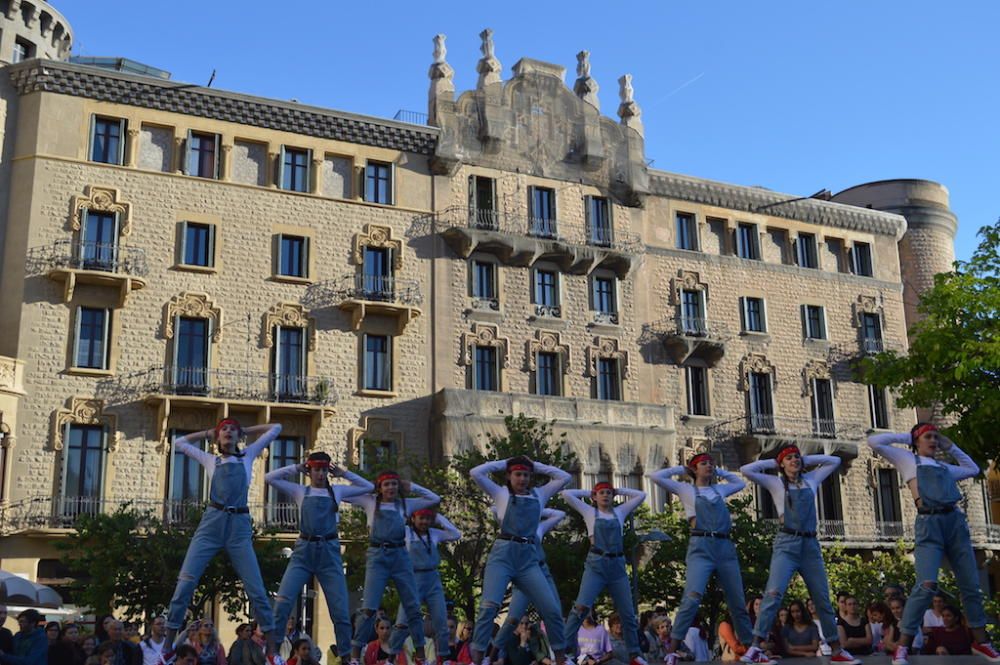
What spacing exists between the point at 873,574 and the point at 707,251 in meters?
13.3

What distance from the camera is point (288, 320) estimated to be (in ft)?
117

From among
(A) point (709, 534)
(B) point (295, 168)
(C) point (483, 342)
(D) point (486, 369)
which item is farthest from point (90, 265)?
(A) point (709, 534)

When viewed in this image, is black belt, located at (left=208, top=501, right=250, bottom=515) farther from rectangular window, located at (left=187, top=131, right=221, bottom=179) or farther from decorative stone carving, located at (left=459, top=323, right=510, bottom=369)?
decorative stone carving, located at (left=459, top=323, right=510, bottom=369)

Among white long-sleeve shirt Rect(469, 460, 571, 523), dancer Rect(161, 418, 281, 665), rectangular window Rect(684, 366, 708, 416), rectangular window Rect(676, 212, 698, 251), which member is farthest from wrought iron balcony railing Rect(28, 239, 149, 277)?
white long-sleeve shirt Rect(469, 460, 571, 523)

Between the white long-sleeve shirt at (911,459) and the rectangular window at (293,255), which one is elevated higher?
the rectangular window at (293,255)

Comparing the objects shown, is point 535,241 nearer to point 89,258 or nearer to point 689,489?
point 89,258

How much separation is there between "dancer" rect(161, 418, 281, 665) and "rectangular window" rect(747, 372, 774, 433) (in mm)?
31747

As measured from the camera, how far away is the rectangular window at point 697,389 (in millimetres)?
41469

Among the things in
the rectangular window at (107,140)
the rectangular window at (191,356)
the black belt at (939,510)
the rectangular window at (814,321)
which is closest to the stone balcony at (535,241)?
the rectangular window at (814,321)

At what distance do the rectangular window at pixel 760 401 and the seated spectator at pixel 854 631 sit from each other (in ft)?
91.1

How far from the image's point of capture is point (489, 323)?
38.6 metres

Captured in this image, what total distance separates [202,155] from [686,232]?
18006 mm

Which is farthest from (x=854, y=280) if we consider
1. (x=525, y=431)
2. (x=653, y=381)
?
(x=525, y=431)

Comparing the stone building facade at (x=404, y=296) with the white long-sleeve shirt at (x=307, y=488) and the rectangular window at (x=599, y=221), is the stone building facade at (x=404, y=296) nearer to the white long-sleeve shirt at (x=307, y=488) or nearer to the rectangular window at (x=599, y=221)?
the rectangular window at (x=599, y=221)
